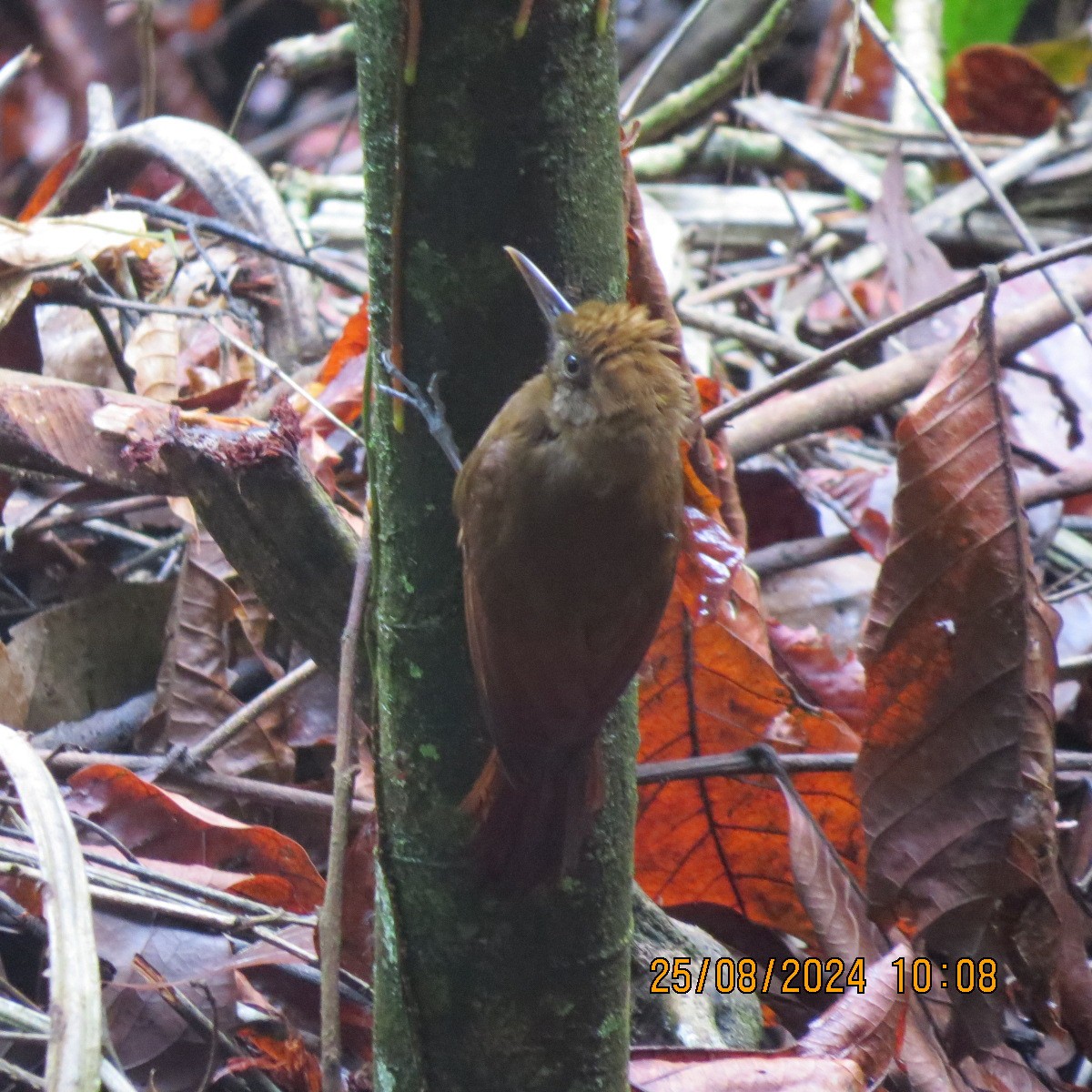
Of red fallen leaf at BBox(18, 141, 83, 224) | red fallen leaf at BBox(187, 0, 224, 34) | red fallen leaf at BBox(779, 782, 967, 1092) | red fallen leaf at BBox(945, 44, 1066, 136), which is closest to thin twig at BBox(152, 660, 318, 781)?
red fallen leaf at BBox(779, 782, 967, 1092)

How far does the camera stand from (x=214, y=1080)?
179cm

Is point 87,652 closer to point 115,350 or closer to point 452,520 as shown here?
point 115,350

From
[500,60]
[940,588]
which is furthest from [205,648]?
[500,60]

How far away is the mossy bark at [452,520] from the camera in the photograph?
127 cm

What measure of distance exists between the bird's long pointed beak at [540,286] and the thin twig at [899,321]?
2.37 ft

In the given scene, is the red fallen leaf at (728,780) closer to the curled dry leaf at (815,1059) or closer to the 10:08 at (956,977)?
the 10:08 at (956,977)

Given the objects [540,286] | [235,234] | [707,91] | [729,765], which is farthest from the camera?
[707,91]

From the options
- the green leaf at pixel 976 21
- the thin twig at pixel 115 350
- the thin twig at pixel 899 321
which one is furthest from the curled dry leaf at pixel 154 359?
the green leaf at pixel 976 21

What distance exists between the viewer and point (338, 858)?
149 cm

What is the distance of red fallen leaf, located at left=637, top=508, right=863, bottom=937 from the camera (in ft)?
7.26

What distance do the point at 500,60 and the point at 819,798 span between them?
1403 mm

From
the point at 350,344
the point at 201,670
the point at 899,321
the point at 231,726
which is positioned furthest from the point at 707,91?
the point at 231,726

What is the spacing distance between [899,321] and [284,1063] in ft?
Answer: 4.22

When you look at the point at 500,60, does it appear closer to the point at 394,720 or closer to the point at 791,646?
the point at 394,720
